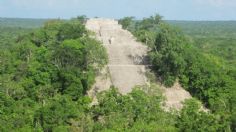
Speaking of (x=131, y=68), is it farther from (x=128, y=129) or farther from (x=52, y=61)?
(x=128, y=129)

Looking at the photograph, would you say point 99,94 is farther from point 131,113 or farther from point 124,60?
point 124,60

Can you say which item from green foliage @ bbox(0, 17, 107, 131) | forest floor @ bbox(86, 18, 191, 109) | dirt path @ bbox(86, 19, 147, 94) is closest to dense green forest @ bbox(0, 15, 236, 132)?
green foliage @ bbox(0, 17, 107, 131)

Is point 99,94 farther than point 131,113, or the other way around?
point 99,94

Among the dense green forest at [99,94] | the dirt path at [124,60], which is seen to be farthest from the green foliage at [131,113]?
the dirt path at [124,60]

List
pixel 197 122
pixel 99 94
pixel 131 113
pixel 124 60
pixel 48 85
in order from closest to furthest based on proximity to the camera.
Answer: pixel 197 122 < pixel 131 113 < pixel 99 94 < pixel 48 85 < pixel 124 60

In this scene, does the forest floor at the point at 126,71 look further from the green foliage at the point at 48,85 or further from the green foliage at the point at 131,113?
the green foliage at the point at 131,113

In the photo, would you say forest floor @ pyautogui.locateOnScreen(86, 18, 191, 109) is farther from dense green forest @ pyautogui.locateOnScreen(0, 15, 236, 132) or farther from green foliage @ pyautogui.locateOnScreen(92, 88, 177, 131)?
green foliage @ pyautogui.locateOnScreen(92, 88, 177, 131)

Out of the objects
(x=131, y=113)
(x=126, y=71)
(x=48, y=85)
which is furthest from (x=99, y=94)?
(x=126, y=71)
